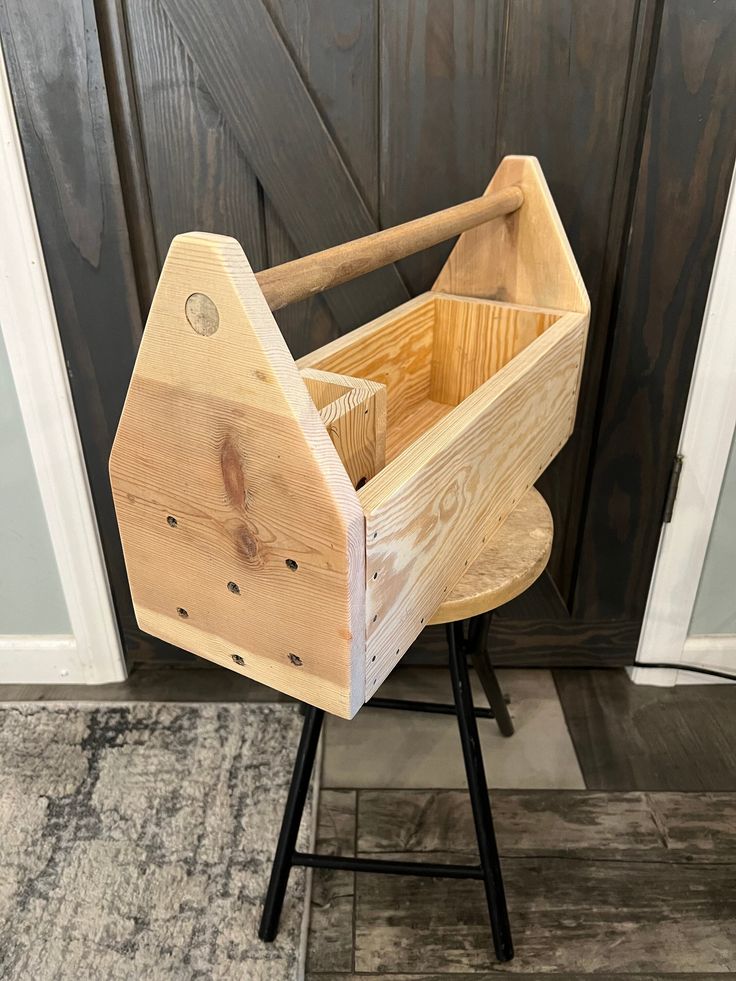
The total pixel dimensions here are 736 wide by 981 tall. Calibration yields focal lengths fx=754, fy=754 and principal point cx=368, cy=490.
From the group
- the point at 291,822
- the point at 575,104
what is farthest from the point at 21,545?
the point at 575,104

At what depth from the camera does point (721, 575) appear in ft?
4.82

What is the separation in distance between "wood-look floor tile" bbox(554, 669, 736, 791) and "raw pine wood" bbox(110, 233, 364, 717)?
902 mm

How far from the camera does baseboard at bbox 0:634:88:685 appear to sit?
5.03ft

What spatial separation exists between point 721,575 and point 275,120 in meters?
1.14

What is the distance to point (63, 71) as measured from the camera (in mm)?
1059

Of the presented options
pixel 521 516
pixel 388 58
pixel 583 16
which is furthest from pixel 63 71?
pixel 521 516

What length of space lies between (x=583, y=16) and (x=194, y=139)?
1.89 feet

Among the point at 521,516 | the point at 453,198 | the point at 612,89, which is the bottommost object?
the point at 521,516

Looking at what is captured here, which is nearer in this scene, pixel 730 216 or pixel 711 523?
pixel 730 216

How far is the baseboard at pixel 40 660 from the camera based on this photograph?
1534 millimetres

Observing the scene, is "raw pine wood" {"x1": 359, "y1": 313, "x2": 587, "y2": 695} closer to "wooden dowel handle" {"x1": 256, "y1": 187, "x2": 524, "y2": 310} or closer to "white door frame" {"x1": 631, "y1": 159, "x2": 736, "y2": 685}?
"wooden dowel handle" {"x1": 256, "y1": 187, "x2": 524, "y2": 310}

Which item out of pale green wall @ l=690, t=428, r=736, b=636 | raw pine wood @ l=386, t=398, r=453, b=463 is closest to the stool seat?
raw pine wood @ l=386, t=398, r=453, b=463

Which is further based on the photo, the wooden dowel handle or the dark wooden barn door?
the dark wooden barn door

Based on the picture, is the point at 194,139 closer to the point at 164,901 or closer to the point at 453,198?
the point at 453,198
